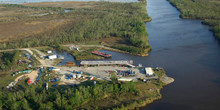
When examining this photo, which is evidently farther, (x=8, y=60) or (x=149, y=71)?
(x=8, y=60)

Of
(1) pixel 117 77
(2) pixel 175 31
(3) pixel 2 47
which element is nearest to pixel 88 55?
(1) pixel 117 77

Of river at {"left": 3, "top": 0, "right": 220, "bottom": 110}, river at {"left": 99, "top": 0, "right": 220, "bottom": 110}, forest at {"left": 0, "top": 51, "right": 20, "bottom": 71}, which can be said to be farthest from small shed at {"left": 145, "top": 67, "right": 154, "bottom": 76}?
forest at {"left": 0, "top": 51, "right": 20, "bottom": 71}

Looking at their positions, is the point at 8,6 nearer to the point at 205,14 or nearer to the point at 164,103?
the point at 205,14

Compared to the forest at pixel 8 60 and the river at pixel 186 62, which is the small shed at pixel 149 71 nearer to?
the river at pixel 186 62

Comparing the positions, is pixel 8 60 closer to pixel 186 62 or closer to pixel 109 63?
pixel 109 63

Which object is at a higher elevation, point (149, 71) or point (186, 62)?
point (186, 62)

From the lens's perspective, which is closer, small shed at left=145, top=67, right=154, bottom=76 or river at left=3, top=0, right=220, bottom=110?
river at left=3, top=0, right=220, bottom=110

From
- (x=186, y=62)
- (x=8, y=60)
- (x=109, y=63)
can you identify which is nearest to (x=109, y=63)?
(x=109, y=63)

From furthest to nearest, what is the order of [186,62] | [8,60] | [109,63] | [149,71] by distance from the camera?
[8,60] → [186,62] → [109,63] → [149,71]

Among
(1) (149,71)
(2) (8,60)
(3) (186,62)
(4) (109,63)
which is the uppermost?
(3) (186,62)

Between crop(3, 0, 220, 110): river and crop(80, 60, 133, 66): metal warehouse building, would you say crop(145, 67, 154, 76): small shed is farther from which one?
crop(80, 60, 133, 66): metal warehouse building

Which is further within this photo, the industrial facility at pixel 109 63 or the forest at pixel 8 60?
the forest at pixel 8 60

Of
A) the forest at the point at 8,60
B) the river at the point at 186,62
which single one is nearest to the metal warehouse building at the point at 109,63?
the river at the point at 186,62
